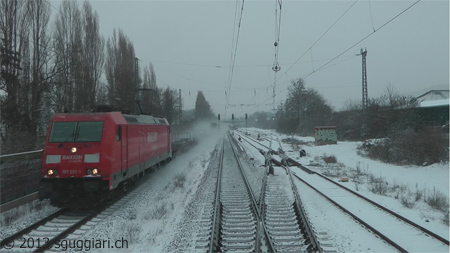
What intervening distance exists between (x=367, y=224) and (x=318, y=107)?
48873 mm

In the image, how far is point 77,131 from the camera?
951cm

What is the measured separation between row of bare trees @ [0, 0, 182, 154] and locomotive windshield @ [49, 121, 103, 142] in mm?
2577

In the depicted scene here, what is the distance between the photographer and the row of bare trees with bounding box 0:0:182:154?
1781cm

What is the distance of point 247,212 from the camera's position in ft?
28.6

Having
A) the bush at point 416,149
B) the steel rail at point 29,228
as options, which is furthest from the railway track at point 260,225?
the bush at point 416,149

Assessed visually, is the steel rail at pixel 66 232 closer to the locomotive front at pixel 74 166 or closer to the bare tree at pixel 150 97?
the locomotive front at pixel 74 166

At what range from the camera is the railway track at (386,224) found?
632 cm

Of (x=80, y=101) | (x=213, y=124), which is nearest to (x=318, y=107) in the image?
(x=213, y=124)

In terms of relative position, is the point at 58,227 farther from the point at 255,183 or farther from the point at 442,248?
the point at 442,248

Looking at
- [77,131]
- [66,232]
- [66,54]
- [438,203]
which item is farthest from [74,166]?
[66,54]

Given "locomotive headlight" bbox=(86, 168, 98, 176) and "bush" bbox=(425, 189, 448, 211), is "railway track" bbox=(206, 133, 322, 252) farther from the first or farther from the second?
"bush" bbox=(425, 189, 448, 211)

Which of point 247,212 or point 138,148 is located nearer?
point 247,212

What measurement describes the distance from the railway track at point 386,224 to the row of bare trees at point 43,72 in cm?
841

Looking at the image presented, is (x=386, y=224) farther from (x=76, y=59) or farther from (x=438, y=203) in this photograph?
(x=76, y=59)
